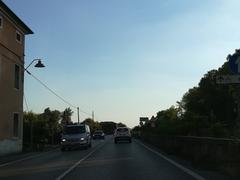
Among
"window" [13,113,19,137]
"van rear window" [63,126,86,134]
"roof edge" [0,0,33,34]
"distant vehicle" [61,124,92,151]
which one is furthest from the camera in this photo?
"van rear window" [63,126,86,134]

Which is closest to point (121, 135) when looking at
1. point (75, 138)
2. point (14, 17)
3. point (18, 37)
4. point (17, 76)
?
point (75, 138)

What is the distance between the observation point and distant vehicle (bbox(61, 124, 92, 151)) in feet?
143

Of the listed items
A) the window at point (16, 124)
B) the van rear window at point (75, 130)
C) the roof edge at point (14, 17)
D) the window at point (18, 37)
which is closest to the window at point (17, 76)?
the window at point (18, 37)

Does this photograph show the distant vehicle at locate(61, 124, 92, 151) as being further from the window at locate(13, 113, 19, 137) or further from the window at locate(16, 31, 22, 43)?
the window at locate(16, 31, 22, 43)

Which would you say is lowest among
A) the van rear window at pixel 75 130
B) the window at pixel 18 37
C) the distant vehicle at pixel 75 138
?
the distant vehicle at pixel 75 138

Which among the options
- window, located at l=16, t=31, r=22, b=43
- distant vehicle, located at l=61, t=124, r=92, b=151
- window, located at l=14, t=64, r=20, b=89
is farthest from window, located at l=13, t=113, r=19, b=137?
window, located at l=16, t=31, r=22, b=43

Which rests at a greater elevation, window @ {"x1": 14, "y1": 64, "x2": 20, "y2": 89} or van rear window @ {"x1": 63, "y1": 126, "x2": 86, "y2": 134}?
window @ {"x1": 14, "y1": 64, "x2": 20, "y2": 89}

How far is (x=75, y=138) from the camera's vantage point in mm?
43531

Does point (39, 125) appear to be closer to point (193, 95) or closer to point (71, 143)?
point (71, 143)

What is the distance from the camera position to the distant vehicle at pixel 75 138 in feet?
143

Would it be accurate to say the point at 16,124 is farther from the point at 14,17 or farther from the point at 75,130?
the point at 14,17

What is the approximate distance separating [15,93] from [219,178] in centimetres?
2937

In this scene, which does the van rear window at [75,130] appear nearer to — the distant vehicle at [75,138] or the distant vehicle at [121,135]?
the distant vehicle at [75,138]

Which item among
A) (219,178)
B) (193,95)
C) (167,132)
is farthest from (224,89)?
(219,178)
